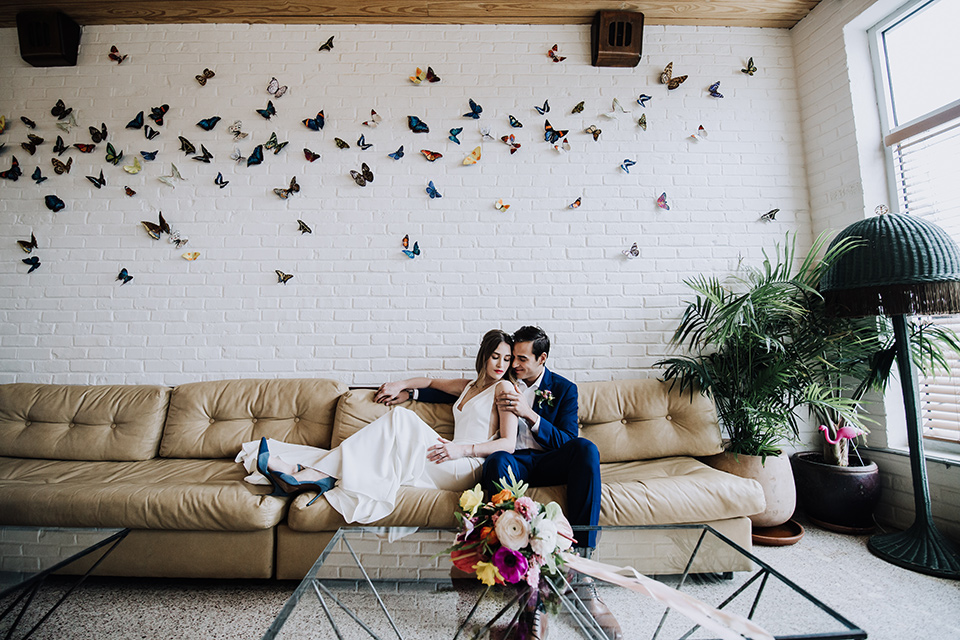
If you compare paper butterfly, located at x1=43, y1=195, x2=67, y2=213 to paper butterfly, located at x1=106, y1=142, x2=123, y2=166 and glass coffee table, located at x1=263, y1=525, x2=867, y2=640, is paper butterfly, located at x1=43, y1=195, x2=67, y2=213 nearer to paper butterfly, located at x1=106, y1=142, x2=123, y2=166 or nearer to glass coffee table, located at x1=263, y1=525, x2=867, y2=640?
paper butterfly, located at x1=106, y1=142, x2=123, y2=166

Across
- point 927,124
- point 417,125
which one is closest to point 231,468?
point 417,125

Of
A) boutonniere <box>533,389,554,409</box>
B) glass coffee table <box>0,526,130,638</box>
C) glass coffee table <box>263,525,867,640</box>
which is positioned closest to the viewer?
glass coffee table <box>263,525,867,640</box>

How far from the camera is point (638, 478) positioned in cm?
199

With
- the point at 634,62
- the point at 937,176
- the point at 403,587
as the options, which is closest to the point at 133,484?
the point at 403,587

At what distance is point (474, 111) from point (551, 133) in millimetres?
510

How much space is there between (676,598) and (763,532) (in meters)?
1.55

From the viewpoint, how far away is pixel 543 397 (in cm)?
222

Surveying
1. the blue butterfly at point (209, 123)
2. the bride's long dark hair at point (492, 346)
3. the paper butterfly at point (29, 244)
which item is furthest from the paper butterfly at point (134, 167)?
the bride's long dark hair at point (492, 346)

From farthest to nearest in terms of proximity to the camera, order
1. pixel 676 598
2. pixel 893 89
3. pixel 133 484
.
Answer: pixel 893 89 → pixel 133 484 → pixel 676 598

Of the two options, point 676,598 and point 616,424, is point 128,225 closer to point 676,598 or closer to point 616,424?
point 616,424

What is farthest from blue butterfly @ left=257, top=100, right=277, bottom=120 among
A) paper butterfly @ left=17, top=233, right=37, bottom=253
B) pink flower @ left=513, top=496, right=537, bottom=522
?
pink flower @ left=513, top=496, right=537, bottom=522

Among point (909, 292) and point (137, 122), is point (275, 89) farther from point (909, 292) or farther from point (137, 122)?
point (909, 292)

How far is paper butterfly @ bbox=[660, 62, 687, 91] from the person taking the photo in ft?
9.40

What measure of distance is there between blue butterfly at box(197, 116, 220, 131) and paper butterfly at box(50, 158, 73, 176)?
85 centimetres
